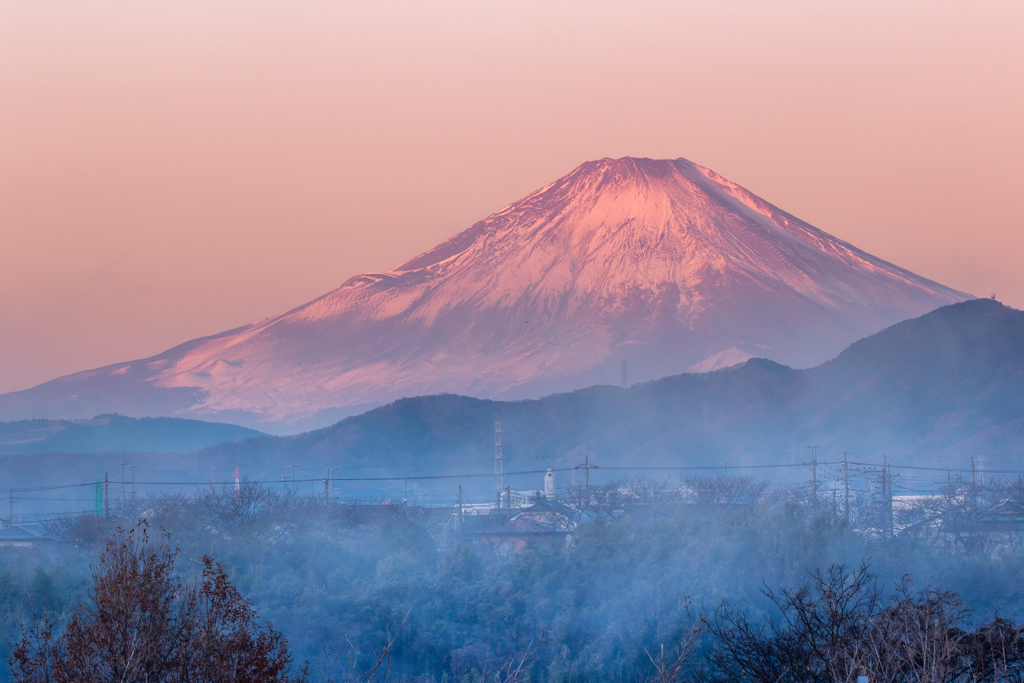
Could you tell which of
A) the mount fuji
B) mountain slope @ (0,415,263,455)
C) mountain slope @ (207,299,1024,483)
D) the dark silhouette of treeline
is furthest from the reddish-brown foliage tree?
the mount fuji

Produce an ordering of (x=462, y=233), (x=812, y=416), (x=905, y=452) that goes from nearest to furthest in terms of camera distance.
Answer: (x=905, y=452), (x=812, y=416), (x=462, y=233)

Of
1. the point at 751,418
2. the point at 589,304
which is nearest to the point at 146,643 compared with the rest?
the point at 751,418

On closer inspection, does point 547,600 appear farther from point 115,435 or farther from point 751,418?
point 115,435

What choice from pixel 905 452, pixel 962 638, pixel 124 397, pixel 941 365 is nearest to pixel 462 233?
pixel 124 397

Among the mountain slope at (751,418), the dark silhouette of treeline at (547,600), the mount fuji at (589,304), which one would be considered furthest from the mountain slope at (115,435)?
the dark silhouette of treeline at (547,600)

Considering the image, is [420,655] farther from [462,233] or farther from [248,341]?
[248,341]

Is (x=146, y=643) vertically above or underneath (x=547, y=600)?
above

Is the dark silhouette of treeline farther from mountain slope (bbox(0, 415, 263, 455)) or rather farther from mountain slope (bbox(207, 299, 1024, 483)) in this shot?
mountain slope (bbox(0, 415, 263, 455))
